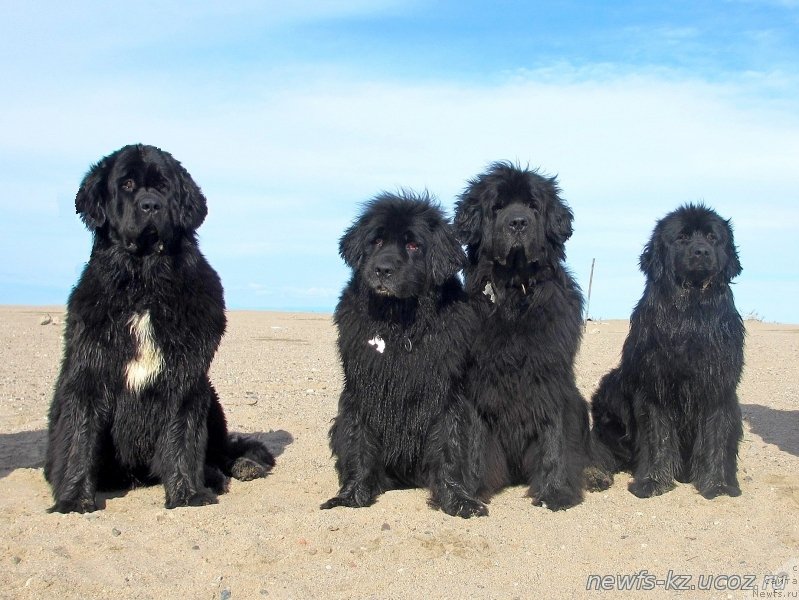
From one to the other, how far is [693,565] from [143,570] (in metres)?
Result: 2.82

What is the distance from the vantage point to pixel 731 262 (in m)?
5.96

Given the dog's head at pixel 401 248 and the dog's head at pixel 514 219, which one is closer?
the dog's head at pixel 401 248

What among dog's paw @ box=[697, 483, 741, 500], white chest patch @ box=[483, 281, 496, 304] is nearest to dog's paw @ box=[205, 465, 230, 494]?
white chest patch @ box=[483, 281, 496, 304]

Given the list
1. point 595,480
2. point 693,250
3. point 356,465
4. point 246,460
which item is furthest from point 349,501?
point 693,250

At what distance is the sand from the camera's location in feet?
13.2

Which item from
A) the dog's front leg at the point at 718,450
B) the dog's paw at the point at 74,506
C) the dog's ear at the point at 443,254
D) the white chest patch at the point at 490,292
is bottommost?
the dog's paw at the point at 74,506

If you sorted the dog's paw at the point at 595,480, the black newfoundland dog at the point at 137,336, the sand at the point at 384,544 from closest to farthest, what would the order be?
the sand at the point at 384,544, the black newfoundland dog at the point at 137,336, the dog's paw at the point at 595,480

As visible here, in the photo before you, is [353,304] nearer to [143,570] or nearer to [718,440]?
[143,570]

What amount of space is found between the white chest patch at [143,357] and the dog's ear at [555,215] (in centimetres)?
265

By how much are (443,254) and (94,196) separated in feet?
7.29

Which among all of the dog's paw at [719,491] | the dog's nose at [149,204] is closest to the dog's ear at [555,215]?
the dog's paw at [719,491]

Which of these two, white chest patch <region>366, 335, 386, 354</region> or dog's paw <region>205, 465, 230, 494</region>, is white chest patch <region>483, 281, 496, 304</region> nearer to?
white chest patch <region>366, 335, 386, 354</region>

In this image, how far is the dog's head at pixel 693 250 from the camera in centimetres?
578

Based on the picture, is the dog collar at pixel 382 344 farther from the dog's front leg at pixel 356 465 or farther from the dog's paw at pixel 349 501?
the dog's paw at pixel 349 501
